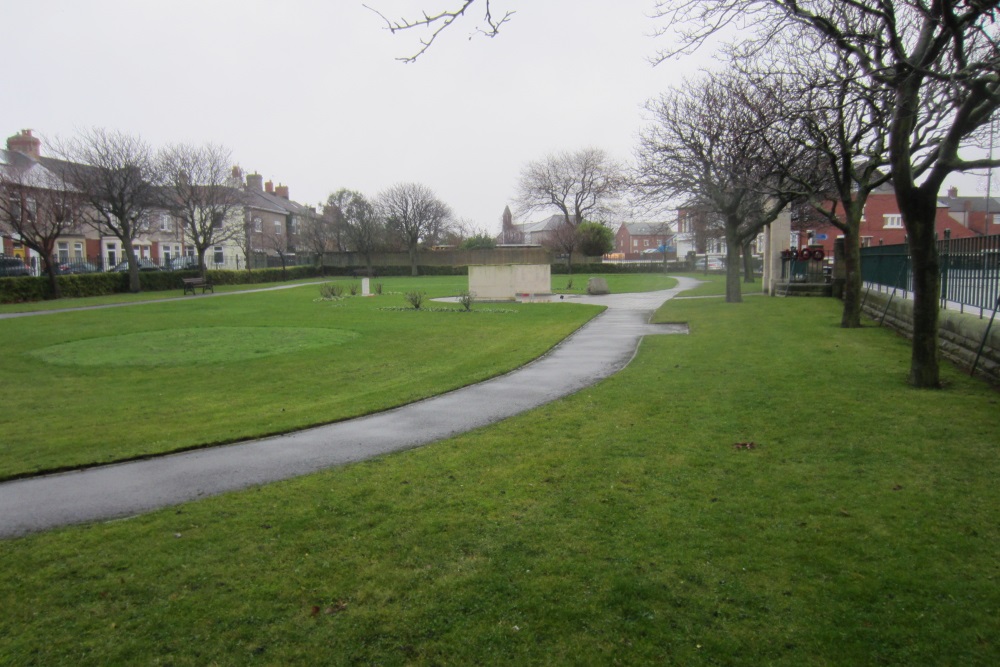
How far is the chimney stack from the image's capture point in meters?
51.5

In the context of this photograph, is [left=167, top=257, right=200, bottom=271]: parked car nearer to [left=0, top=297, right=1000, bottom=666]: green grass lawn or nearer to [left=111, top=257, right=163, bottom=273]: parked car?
[left=111, top=257, right=163, bottom=273]: parked car

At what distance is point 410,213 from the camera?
73812 mm

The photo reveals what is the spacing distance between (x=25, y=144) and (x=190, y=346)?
48.4m

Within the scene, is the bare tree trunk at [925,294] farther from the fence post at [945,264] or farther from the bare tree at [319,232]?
the bare tree at [319,232]

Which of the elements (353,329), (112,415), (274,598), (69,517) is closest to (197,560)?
(274,598)

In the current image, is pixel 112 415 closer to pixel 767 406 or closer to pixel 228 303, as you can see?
pixel 767 406

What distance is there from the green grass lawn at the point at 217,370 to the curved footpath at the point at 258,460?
0.40m

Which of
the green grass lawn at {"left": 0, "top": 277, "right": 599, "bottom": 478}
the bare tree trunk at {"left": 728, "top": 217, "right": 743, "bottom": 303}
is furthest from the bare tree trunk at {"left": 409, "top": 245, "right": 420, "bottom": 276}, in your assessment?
the bare tree trunk at {"left": 728, "top": 217, "right": 743, "bottom": 303}

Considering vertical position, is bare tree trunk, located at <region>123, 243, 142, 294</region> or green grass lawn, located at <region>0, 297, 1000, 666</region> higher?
bare tree trunk, located at <region>123, 243, 142, 294</region>

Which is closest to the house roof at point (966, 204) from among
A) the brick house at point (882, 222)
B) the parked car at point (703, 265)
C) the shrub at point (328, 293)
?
the brick house at point (882, 222)

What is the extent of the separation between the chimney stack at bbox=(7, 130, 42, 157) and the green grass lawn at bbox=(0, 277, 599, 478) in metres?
36.9

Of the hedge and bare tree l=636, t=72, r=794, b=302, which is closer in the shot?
bare tree l=636, t=72, r=794, b=302

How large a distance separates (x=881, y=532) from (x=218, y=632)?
4409 mm

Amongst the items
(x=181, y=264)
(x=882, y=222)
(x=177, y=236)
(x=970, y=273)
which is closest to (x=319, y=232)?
(x=177, y=236)
